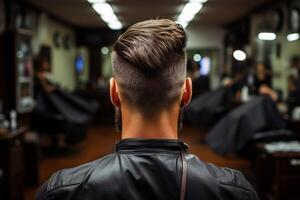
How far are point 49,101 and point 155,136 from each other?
6020 millimetres

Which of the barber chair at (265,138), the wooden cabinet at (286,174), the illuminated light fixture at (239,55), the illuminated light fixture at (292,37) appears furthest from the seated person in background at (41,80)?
the illuminated light fixture at (239,55)

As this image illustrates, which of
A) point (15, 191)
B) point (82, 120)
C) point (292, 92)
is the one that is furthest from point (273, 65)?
point (15, 191)

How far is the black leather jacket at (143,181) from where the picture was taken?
37.5 inches

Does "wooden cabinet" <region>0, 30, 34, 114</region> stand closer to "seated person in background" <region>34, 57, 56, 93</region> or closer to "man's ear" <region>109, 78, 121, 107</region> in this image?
"seated person in background" <region>34, 57, 56, 93</region>

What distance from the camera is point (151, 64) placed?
37.7 inches

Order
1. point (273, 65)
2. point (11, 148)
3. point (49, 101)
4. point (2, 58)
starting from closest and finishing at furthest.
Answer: point (11, 148)
point (2, 58)
point (49, 101)
point (273, 65)

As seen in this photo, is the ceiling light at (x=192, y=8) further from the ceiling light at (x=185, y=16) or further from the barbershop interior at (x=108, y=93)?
the ceiling light at (x=185, y=16)

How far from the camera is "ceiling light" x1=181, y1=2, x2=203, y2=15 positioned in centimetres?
758

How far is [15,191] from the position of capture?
4191 millimetres

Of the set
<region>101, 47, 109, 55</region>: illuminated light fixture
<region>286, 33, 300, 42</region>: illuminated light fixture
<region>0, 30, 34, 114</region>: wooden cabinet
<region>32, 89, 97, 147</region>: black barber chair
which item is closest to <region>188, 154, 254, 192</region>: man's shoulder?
<region>0, 30, 34, 114</region>: wooden cabinet

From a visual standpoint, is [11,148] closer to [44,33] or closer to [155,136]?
[155,136]

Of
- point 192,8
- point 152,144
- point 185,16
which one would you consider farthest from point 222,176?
point 185,16

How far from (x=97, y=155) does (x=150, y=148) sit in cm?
594

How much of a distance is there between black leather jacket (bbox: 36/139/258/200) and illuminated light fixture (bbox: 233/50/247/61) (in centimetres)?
883
